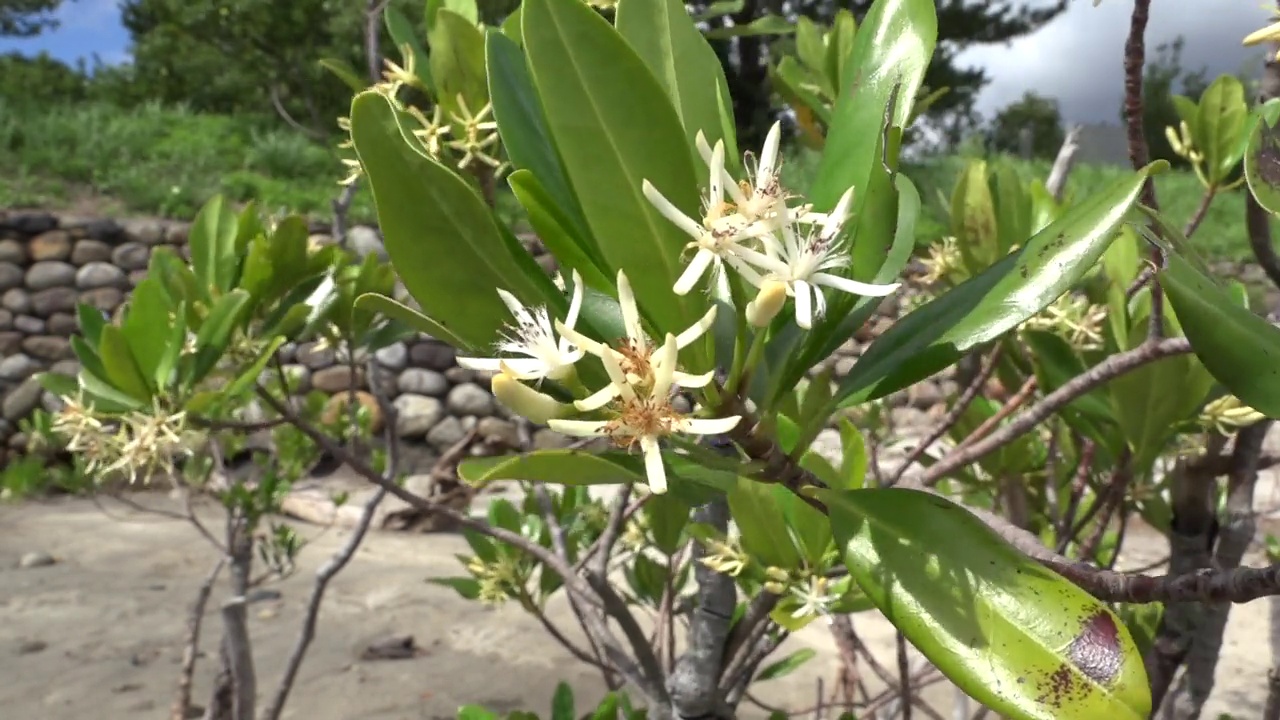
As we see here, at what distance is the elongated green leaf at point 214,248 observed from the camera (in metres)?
1.35

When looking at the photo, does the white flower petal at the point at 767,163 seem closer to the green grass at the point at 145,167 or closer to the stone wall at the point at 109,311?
the stone wall at the point at 109,311

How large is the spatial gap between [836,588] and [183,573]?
3910 millimetres

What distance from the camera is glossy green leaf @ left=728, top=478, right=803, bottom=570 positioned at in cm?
84

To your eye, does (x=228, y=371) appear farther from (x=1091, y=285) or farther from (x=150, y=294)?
(x=1091, y=285)

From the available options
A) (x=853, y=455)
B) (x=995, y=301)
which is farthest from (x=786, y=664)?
(x=995, y=301)

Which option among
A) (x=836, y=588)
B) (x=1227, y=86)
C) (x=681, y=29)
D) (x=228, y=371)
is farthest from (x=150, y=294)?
(x=1227, y=86)

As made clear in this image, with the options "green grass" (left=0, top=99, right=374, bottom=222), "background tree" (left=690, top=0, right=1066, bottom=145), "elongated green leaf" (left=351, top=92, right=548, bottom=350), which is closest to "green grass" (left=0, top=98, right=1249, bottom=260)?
"green grass" (left=0, top=99, right=374, bottom=222)

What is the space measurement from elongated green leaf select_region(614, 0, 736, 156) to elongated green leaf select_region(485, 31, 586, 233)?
0.30 ft

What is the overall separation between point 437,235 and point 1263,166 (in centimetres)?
66

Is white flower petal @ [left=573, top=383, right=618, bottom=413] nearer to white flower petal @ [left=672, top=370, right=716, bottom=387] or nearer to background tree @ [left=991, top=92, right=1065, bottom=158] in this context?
white flower petal @ [left=672, top=370, right=716, bottom=387]

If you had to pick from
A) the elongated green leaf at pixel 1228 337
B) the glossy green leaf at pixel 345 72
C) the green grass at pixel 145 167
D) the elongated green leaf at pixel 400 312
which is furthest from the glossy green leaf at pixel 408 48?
the green grass at pixel 145 167

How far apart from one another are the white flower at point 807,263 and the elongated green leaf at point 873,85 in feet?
0.17

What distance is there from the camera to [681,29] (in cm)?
69

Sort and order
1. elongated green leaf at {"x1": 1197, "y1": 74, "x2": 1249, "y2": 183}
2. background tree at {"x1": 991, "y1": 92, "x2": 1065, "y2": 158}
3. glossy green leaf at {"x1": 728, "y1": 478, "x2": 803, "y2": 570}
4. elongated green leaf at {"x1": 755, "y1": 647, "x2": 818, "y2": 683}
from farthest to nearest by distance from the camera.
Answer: background tree at {"x1": 991, "y1": 92, "x2": 1065, "y2": 158} → elongated green leaf at {"x1": 755, "y1": 647, "x2": 818, "y2": 683} → elongated green leaf at {"x1": 1197, "y1": 74, "x2": 1249, "y2": 183} → glossy green leaf at {"x1": 728, "y1": 478, "x2": 803, "y2": 570}
